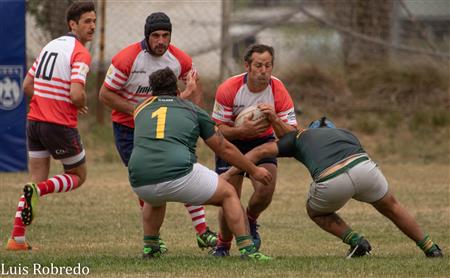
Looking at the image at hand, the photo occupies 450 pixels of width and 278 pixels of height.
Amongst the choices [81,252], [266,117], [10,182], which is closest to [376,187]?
[266,117]

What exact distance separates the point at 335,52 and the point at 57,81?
1042cm

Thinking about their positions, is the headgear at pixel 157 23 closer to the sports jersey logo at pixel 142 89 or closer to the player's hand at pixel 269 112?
the sports jersey logo at pixel 142 89

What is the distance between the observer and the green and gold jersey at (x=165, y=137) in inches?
280

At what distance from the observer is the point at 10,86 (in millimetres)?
14195

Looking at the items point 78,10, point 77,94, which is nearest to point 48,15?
point 78,10

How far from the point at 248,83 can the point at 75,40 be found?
1.48m

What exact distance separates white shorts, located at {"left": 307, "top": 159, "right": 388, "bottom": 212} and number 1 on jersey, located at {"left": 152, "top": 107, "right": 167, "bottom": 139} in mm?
1180

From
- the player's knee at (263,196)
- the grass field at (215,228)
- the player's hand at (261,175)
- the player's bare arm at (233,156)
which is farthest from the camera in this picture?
the player's knee at (263,196)

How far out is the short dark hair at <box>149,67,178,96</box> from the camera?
7.36 metres

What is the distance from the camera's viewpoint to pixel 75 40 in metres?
8.65

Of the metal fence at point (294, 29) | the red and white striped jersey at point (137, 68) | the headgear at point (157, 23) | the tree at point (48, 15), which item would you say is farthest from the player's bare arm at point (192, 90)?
the metal fence at point (294, 29)

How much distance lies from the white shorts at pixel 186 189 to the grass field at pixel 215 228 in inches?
18.0

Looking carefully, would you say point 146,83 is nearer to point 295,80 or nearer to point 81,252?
point 81,252

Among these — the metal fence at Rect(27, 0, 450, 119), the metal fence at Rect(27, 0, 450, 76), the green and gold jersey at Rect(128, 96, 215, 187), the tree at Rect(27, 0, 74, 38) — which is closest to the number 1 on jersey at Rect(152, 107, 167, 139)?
the green and gold jersey at Rect(128, 96, 215, 187)
